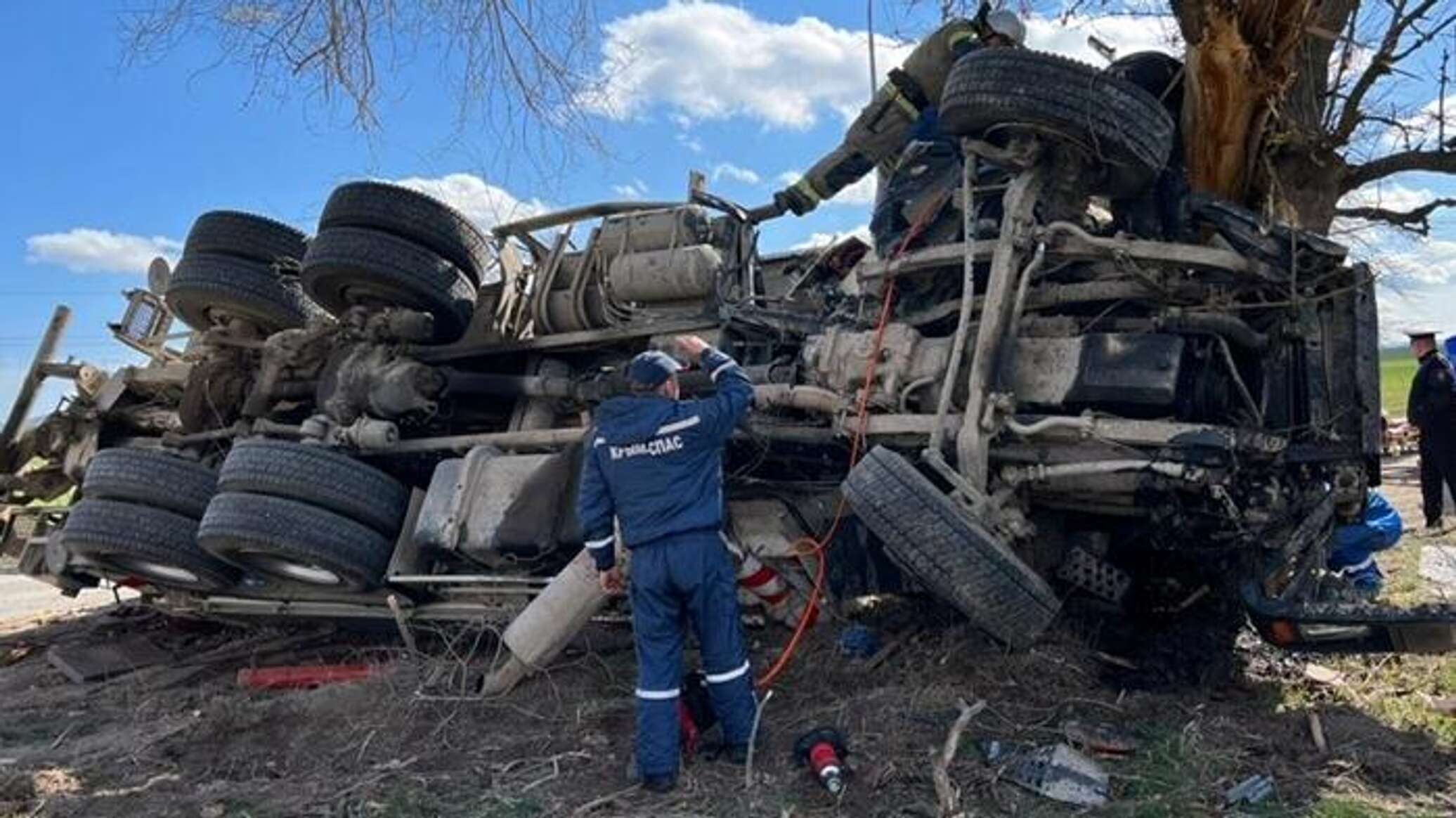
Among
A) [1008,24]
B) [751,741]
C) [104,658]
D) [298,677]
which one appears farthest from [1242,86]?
[104,658]

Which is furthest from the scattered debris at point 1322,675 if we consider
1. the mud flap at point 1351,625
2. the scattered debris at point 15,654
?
the scattered debris at point 15,654

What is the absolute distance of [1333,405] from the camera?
4.24 m

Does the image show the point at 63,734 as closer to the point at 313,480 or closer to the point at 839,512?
the point at 313,480

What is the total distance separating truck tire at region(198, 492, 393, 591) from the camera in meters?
4.72

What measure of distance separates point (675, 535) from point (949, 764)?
3.58 feet

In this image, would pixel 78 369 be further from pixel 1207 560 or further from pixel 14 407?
pixel 1207 560

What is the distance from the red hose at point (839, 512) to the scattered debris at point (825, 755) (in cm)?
→ 66

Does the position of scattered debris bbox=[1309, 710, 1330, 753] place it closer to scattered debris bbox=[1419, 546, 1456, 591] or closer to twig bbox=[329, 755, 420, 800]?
twig bbox=[329, 755, 420, 800]

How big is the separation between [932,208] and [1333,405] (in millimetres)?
1658

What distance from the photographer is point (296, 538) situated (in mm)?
4719

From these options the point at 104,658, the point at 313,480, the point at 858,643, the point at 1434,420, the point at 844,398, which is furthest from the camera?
the point at 1434,420

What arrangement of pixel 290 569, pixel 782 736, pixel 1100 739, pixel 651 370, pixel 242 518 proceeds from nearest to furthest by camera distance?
pixel 1100 739 → pixel 782 736 → pixel 651 370 → pixel 242 518 → pixel 290 569

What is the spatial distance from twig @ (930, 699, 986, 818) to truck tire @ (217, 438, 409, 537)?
268 cm

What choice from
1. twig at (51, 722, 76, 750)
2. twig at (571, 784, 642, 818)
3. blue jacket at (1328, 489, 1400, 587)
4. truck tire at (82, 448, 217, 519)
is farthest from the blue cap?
blue jacket at (1328, 489, 1400, 587)
